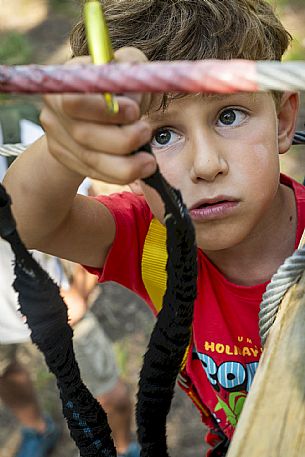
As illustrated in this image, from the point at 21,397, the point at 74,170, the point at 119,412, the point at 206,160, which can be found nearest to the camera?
the point at 74,170

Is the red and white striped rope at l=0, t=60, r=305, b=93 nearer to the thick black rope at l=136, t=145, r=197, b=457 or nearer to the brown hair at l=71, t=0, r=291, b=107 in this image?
the thick black rope at l=136, t=145, r=197, b=457

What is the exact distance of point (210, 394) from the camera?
1.10 metres

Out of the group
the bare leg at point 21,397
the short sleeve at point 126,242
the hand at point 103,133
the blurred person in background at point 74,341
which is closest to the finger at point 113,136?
the hand at point 103,133

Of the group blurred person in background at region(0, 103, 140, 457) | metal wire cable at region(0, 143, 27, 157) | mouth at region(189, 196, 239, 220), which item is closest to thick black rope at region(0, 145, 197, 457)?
mouth at region(189, 196, 239, 220)

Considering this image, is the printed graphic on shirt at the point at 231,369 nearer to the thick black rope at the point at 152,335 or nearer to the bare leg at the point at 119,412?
the thick black rope at the point at 152,335

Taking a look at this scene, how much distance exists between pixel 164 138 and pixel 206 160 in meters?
0.09

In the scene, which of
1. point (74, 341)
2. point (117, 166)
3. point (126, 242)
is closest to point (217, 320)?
point (126, 242)

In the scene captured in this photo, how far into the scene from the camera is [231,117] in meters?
0.90

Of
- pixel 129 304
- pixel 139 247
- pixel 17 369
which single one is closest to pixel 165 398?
pixel 139 247

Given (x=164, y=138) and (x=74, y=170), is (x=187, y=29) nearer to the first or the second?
(x=164, y=138)

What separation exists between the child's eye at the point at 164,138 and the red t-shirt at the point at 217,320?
0.19m

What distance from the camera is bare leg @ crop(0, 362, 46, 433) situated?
1915mm

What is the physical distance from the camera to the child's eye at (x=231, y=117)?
35.0 inches

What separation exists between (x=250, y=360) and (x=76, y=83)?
2.11 feet
